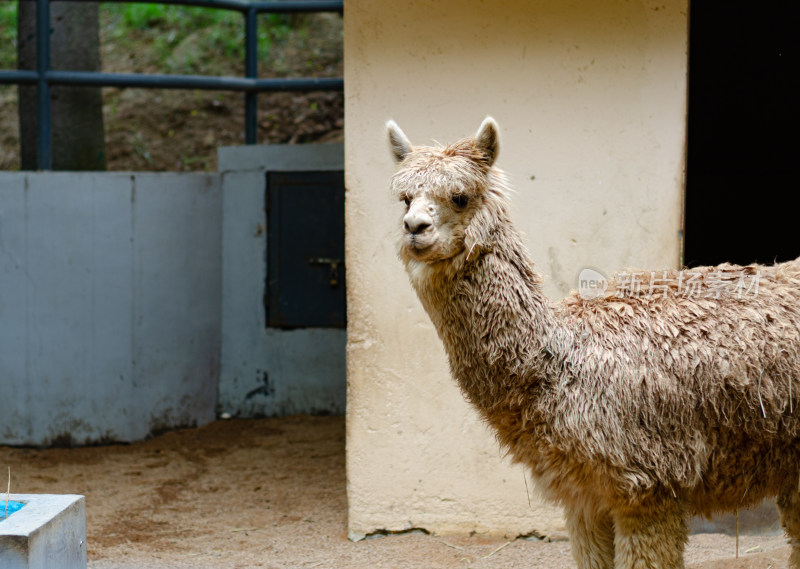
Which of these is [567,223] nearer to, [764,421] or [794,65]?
[764,421]

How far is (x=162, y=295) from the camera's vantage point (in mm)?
7035

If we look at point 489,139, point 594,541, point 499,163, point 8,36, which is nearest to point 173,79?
point 499,163

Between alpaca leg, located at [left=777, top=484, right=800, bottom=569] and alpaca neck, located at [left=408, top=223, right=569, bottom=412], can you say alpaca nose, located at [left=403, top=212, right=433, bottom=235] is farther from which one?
alpaca leg, located at [left=777, top=484, right=800, bottom=569]

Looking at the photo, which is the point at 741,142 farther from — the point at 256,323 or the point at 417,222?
the point at 417,222

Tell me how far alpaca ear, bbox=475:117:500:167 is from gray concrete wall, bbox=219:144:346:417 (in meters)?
4.42

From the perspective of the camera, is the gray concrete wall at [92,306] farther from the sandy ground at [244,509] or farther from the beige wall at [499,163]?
the beige wall at [499,163]

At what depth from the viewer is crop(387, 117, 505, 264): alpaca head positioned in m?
2.95

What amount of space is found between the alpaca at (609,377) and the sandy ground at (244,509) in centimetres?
127

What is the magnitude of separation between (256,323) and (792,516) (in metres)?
5.04

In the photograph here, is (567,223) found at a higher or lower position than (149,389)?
higher

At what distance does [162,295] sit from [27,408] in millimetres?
1334

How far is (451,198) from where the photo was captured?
3.01m

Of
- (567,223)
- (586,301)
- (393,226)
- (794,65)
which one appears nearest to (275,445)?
(393,226)

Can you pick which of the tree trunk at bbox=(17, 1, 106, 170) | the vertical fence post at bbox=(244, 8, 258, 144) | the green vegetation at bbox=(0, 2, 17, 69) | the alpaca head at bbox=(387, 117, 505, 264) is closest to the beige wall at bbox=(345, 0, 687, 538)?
the alpaca head at bbox=(387, 117, 505, 264)
